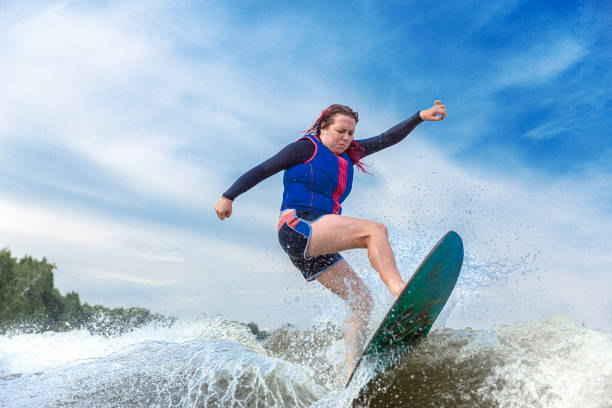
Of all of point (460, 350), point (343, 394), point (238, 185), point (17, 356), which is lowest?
point (17, 356)

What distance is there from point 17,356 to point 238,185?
806 centimetres

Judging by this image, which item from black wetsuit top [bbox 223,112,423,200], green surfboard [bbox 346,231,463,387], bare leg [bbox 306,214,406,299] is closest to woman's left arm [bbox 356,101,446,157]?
black wetsuit top [bbox 223,112,423,200]

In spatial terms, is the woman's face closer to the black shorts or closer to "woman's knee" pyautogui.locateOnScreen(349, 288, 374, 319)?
the black shorts

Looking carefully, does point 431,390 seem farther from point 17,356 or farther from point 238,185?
point 17,356

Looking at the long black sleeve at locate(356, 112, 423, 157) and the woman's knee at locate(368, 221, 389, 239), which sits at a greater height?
the long black sleeve at locate(356, 112, 423, 157)

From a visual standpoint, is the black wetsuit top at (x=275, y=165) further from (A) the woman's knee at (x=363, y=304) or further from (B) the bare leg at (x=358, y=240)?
(A) the woman's knee at (x=363, y=304)

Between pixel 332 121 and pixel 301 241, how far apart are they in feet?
4.10

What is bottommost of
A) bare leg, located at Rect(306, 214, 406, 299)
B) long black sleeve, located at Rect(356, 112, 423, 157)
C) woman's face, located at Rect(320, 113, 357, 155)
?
bare leg, located at Rect(306, 214, 406, 299)

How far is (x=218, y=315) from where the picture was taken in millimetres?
8305

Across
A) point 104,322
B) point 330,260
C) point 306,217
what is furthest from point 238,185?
point 104,322

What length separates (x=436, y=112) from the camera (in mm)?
4656

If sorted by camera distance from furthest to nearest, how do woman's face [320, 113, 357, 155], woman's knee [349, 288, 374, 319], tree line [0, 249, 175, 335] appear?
tree line [0, 249, 175, 335]
woman's face [320, 113, 357, 155]
woman's knee [349, 288, 374, 319]

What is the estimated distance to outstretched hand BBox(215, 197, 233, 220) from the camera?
372cm

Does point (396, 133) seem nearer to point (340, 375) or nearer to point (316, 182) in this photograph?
point (316, 182)
